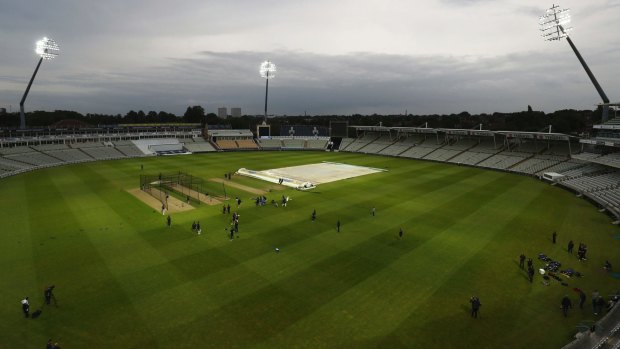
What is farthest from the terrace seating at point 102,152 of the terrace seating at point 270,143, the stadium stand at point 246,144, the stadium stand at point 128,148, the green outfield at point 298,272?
the green outfield at point 298,272

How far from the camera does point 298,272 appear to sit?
Answer: 2136cm

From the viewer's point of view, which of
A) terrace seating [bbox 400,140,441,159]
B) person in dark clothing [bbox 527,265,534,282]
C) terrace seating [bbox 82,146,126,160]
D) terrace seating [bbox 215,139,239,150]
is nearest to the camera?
person in dark clothing [bbox 527,265,534,282]

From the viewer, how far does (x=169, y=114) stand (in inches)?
6560

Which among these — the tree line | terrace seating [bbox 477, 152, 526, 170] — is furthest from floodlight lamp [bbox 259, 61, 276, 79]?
terrace seating [bbox 477, 152, 526, 170]

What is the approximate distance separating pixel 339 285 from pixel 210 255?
9261 mm

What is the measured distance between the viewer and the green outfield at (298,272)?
51.2 feet

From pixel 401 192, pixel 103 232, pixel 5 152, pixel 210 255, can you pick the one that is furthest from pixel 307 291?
pixel 5 152

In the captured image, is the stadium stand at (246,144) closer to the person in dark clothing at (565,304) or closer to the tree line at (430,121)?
the tree line at (430,121)

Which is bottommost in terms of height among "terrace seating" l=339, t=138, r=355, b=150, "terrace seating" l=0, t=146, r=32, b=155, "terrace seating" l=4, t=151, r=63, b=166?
"terrace seating" l=4, t=151, r=63, b=166

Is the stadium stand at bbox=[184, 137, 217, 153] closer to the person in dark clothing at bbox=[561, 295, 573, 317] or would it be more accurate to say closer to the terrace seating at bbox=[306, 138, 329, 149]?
the terrace seating at bbox=[306, 138, 329, 149]

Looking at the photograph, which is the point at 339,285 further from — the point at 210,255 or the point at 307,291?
the point at 210,255

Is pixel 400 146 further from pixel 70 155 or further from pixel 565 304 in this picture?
pixel 70 155

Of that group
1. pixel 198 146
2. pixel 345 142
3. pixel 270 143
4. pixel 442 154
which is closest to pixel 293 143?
pixel 270 143

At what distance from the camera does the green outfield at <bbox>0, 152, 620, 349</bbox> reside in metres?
15.6
